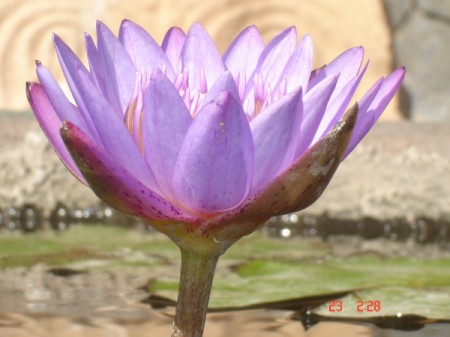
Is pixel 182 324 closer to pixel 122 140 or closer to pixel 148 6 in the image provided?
pixel 122 140

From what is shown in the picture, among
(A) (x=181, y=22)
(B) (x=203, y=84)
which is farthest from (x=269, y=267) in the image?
(A) (x=181, y=22)

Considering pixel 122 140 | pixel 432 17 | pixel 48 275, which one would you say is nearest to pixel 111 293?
pixel 48 275

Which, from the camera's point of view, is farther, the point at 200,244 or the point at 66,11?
the point at 66,11

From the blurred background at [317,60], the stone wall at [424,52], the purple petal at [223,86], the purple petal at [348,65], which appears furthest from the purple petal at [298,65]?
the stone wall at [424,52]

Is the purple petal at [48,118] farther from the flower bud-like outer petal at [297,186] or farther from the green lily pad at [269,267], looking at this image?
the green lily pad at [269,267]

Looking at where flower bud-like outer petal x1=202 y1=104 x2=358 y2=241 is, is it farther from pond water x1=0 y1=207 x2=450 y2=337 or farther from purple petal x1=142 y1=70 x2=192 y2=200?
pond water x1=0 y1=207 x2=450 y2=337

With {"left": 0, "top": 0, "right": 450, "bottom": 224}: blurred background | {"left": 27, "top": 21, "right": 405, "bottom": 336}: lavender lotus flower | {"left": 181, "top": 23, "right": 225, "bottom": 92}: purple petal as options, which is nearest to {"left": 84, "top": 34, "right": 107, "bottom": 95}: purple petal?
{"left": 27, "top": 21, "right": 405, "bottom": 336}: lavender lotus flower

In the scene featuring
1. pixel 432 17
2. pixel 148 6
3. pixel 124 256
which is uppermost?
pixel 432 17
